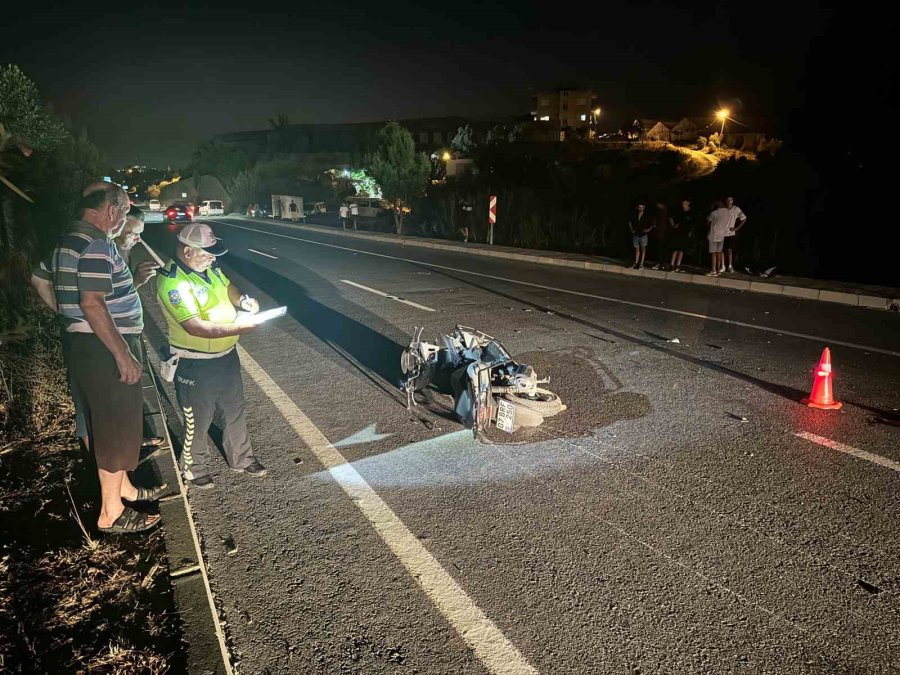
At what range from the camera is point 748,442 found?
4.68 meters

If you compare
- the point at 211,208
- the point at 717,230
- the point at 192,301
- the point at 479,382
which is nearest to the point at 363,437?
the point at 479,382

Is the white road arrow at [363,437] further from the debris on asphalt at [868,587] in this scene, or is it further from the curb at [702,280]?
the curb at [702,280]

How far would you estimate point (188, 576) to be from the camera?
300 cm

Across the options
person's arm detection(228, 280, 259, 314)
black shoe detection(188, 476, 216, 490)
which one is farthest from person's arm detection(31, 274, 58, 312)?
black shoe detection(188, 476, 216, 490)

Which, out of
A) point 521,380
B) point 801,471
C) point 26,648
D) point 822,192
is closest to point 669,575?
point 801,471

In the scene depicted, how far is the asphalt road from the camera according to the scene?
263cm

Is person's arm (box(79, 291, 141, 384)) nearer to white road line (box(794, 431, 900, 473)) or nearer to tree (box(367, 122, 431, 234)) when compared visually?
white road line (box(794, 431, 900, 473))

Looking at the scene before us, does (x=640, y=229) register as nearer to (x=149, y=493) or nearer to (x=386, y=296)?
(x=386, y=296)

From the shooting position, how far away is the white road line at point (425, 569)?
2555mm

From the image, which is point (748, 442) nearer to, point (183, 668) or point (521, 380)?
point (521, 380)

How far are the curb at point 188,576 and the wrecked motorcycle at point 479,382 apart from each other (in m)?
2.14

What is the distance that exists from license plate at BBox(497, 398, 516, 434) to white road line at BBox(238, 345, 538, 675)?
4.22 ft

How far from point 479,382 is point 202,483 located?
2.16 metres

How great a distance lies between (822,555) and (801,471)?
109 cm
